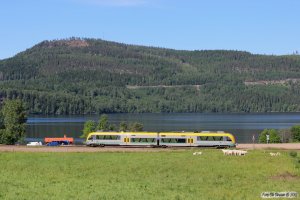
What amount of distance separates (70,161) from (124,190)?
769 inches

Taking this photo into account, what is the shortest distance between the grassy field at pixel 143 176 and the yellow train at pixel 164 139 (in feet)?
64.3

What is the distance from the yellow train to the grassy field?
19.6 metres

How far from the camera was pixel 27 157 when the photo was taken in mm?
57188

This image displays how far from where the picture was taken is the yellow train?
78.8 metres

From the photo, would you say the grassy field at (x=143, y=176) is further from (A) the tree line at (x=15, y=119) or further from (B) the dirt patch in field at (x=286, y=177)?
(A) the tree line at (x=15, y=119)

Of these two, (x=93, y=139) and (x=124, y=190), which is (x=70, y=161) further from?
(x=93, y=139)

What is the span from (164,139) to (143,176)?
36.8 metres

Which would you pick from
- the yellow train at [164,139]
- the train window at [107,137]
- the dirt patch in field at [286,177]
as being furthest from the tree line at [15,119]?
the dirt patch in field at [286,177]

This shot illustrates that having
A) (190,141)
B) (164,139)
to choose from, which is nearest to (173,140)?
(164,139)

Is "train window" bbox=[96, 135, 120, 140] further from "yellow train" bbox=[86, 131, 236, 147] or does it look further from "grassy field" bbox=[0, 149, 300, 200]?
"grassy field" bbox=[0, 149, 300, 200]

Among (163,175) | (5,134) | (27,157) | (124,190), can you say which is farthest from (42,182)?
(5,134)

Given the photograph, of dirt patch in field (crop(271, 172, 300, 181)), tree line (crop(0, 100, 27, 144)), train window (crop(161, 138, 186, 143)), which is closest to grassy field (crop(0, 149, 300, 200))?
dirt patch in field (crop(271, 172, 300, 181))

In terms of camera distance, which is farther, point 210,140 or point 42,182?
point 210,140

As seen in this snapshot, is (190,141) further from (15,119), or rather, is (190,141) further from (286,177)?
(15,119)
